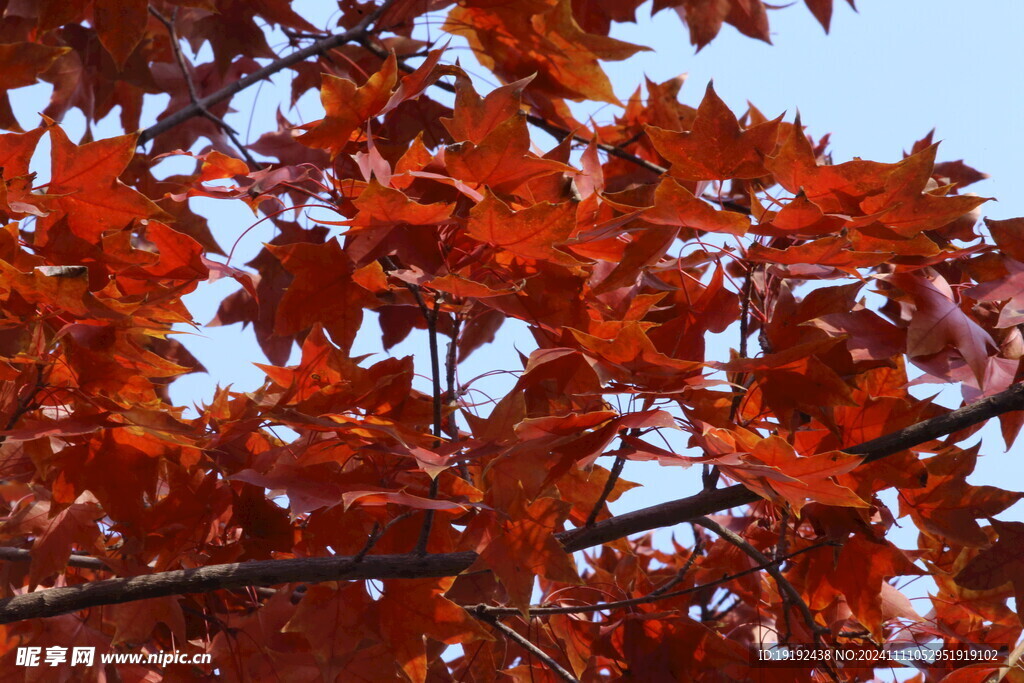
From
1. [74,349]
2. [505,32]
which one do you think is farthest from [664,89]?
[74,349]

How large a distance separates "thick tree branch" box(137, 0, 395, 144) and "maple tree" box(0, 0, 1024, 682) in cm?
15

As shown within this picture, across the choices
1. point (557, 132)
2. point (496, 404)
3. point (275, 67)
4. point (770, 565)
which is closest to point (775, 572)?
point (770, 565)

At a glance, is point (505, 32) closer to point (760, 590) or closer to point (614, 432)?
point (614, 432)

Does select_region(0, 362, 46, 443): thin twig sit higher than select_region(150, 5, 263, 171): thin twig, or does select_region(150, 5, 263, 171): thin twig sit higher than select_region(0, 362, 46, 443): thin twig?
select_region(150, 5, 263, 171): thin twig

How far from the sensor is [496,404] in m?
0.83

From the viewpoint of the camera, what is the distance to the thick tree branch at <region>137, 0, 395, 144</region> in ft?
4.33

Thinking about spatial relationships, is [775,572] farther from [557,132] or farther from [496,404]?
[557,132]

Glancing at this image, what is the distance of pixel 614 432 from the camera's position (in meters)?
0.75

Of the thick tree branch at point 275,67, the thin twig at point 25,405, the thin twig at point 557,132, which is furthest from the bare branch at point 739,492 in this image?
the thick tree branch at point 275,67

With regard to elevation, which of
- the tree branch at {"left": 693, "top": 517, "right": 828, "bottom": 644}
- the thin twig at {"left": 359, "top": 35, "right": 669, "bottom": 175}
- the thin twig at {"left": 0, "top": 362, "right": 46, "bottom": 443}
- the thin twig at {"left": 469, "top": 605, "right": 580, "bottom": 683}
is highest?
the thin twig at {"left": 359, "top": 35, "right": 669, "bottom": 175}

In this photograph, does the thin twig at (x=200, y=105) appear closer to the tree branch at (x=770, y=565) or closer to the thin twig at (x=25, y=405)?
the thin twig at (x=25, y=405)

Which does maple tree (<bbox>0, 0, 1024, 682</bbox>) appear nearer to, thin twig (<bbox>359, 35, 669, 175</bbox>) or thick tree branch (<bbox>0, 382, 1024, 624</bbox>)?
thick tree branch (<bbox>0, 382, 1024, 624</bbox>)

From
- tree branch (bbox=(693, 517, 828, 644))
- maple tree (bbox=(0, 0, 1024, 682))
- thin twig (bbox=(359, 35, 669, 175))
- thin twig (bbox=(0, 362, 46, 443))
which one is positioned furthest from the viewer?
thin twig (bbox=(359, 35, 669, 175))

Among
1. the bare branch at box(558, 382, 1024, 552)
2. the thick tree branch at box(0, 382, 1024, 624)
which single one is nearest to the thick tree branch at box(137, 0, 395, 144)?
the thick tree branch at box(0, 382, 1024, 624)
